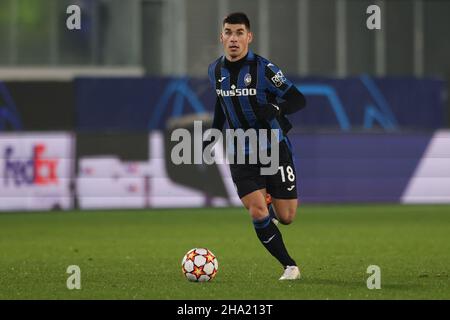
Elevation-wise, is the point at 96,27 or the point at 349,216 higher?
the point at 96,27

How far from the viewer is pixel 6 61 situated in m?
33.7

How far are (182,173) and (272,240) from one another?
12.0 meters

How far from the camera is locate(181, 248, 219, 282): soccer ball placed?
33.6 feet

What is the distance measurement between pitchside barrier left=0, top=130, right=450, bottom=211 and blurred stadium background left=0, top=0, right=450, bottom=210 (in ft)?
0.08

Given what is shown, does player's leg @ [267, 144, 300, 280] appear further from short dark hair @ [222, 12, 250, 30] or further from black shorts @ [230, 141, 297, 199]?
short dark hair @ [222, 12, 250, 30]

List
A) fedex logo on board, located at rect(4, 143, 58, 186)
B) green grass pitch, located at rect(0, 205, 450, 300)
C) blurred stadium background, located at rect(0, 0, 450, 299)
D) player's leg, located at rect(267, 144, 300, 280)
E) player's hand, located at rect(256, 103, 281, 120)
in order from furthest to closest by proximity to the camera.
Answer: fedex logo on board, located at rect(4, 143, 58, 186) → blurred stadium background, located at rect(0, 0, 450, 299) → player's leg, located at rect(267, 144, 300, 280) → player's hand, located at rect(256, 103, 281, 120) → green grass pitch, located at rect(0, 205, 450, 300)

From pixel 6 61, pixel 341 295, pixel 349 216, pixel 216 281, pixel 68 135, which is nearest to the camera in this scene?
pixel 341 295

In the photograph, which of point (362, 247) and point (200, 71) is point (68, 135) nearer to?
point (362, 247)

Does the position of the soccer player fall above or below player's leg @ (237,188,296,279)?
above

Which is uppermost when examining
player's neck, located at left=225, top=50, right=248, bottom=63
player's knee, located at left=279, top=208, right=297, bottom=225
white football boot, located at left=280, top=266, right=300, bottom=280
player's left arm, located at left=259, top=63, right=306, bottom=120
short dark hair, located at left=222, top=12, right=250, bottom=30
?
short dark hair, located at left=222, top=12, right=250, bottom=30

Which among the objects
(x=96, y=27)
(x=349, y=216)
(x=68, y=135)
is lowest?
(x=349, y=216)

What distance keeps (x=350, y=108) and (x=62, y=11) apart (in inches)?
399

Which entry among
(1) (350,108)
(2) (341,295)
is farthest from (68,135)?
(2) (341,295)

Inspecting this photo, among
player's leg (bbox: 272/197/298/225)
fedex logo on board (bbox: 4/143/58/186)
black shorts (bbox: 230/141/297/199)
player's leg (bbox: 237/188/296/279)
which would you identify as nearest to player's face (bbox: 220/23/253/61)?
black shorts (bbox: 230/141/297/199)
